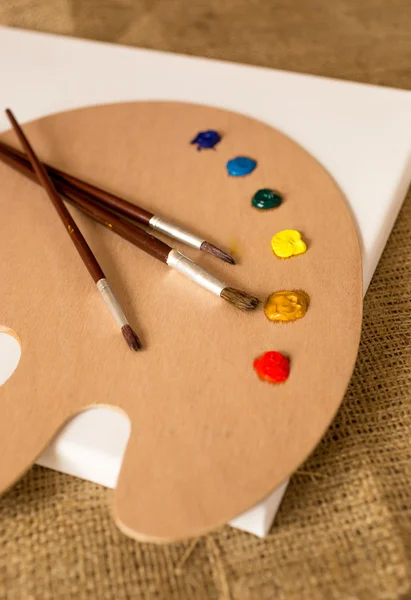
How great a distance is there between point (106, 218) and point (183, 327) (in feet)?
0.55

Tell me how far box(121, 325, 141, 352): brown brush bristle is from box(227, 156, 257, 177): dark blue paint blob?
26 cm

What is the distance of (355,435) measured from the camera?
74cm

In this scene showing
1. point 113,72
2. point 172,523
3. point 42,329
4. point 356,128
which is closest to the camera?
point 172,523

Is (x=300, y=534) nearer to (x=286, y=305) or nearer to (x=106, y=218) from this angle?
(x=286, y=305)

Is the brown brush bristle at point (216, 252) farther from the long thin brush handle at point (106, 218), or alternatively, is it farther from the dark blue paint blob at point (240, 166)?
the dark blue paint blob at point (240, 166)

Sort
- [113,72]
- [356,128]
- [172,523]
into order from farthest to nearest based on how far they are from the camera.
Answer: [113,72] < [356,128] < [172,523]

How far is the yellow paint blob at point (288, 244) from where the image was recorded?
774mm

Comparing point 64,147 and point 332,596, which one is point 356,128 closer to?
point 64,147

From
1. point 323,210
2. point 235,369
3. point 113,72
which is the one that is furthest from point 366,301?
point 113,72

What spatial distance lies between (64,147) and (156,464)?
1.53 ft

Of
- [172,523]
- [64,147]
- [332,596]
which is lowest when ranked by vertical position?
[332,596]

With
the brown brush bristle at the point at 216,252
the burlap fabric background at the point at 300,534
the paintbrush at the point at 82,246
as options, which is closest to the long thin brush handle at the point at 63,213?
the paintbrush at the point at 82,246

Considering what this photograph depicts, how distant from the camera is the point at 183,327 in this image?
719 mm

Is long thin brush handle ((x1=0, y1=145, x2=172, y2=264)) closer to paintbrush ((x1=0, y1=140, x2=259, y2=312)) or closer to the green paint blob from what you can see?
paintbrush ((x1=0, y1=140, x2=259, y2=312))
